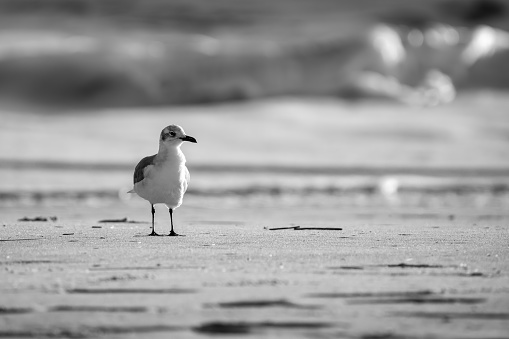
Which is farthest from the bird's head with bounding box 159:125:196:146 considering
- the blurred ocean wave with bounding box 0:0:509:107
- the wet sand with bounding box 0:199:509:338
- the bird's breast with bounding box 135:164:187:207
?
the blurred ocean wave with bounding box 0:0:509:107

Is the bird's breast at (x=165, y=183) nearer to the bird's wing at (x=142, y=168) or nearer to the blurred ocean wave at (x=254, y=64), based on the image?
the bird's wing at (x=142, y=168)

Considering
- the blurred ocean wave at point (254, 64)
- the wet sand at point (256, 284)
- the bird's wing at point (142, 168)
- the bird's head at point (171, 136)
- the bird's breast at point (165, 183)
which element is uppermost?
the blurred ocean wave at point (254, 64)

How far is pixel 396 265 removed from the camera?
4.19 m

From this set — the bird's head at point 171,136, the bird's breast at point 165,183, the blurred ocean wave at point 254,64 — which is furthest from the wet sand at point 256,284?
the blurred ocean wave at point 254,64

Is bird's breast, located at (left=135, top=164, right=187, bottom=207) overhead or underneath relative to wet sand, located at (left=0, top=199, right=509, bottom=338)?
overhead

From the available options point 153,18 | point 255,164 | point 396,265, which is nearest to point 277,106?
point 255,164

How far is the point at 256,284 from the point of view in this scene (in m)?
3.67

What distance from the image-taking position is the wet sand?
3021 millimetres

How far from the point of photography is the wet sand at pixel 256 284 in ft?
9.91

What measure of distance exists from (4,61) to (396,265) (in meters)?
21.7

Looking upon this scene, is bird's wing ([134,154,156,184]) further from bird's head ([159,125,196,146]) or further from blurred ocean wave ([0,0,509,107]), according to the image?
blurred ocean wave ([0,0,509,107])

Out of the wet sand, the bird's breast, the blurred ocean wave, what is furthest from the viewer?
the blurred ocean wave

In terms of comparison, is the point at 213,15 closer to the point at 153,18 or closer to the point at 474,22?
the point at 153,18

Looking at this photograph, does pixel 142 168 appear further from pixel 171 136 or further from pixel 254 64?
pixel 254 64
